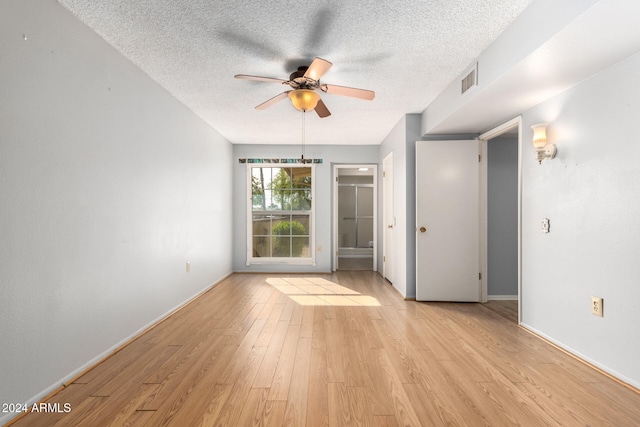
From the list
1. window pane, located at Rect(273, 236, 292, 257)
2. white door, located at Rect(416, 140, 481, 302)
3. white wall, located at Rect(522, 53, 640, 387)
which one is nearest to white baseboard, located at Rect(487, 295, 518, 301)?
white door, located at Rect(416, 140, 481, 302)

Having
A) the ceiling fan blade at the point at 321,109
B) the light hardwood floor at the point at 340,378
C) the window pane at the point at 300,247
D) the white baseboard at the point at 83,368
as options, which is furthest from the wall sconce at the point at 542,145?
the window pane at the point at 300,247

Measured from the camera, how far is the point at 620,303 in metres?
2.16

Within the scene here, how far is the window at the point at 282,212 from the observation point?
620cm

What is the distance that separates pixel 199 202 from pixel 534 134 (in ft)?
12.6

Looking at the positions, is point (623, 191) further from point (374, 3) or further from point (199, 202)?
point (199, 202)

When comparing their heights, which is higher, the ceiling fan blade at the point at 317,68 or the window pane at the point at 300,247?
the ceiling fan blade at the point at 317,68

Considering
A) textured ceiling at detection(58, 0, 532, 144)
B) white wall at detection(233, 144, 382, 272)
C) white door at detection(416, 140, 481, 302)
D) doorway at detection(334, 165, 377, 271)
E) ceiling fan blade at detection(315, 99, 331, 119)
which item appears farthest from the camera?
doorway at detection(334, 165, 377, 271)

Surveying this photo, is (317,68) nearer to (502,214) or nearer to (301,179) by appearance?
(502,214)

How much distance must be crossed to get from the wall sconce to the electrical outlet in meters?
1.16

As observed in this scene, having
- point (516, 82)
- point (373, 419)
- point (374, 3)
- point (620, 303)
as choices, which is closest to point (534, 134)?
point (516, 82)

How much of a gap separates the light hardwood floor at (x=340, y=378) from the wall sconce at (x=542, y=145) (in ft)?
5.19

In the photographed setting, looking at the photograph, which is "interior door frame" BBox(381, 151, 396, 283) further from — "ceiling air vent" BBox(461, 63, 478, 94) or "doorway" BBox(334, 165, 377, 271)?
"doorway" BBox(334, 165, 377, 271)

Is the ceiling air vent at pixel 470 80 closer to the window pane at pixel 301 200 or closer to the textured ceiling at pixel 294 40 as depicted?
the textured ceiling at pixel 294 40

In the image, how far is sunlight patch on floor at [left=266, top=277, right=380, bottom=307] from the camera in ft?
13.4
